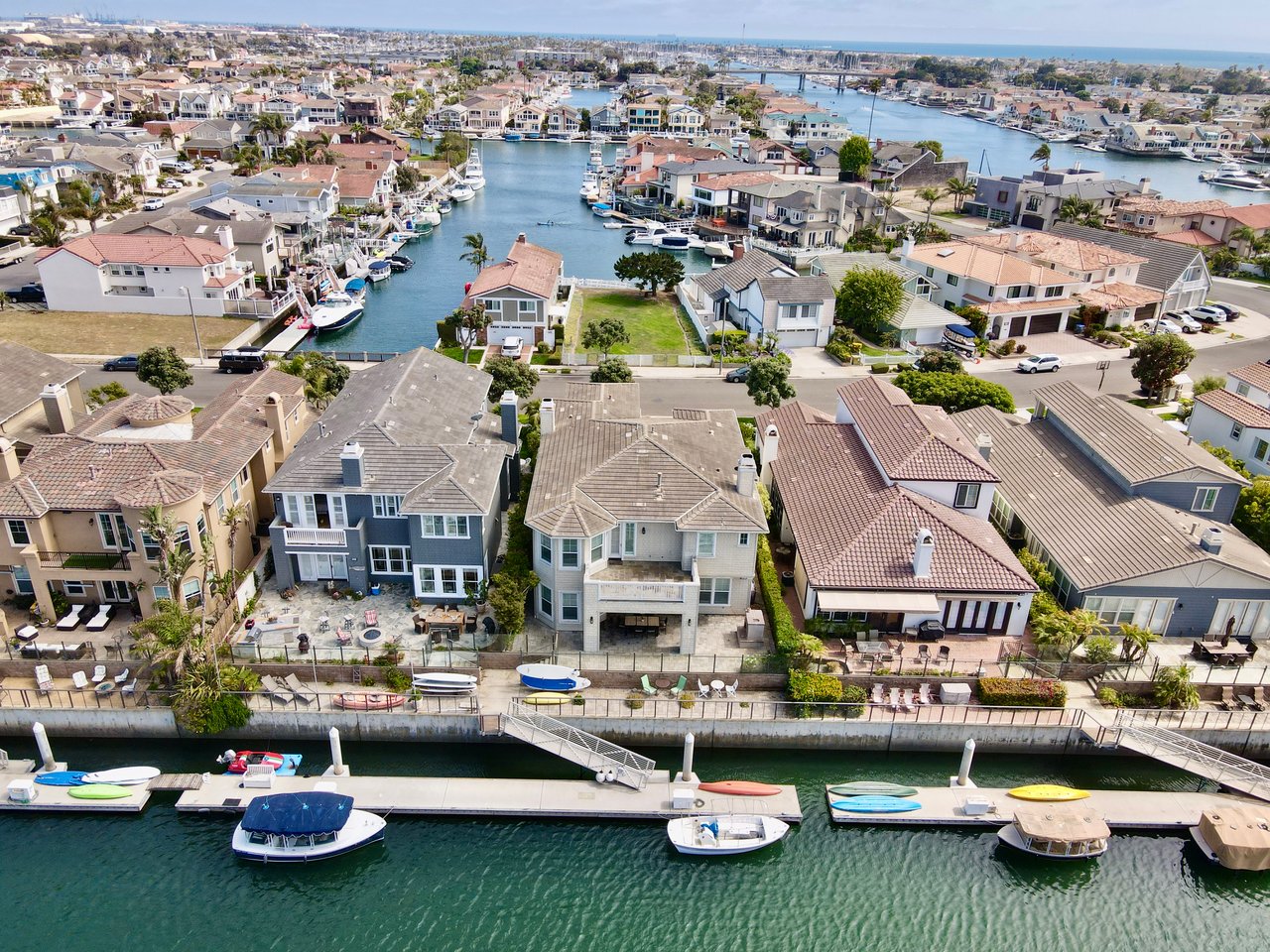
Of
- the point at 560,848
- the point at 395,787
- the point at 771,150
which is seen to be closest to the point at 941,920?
the point at 560,848

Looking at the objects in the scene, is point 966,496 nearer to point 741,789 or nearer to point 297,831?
point 741,789

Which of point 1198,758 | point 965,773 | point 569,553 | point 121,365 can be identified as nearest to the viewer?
point 965,773

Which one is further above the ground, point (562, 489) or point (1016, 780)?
point (562, 489)

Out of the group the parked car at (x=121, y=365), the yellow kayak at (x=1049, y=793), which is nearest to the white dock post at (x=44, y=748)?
the yellow kayak at (x=1049, y=793)

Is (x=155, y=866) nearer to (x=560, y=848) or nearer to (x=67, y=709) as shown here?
(x=67, y=709)

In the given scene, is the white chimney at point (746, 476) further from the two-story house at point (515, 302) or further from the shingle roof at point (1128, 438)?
the two-story house at point (515, 302)

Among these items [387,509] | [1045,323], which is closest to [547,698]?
[387,509]

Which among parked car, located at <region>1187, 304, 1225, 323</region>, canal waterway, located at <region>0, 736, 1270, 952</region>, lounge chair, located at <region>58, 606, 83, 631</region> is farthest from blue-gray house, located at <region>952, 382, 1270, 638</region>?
parked car, located at <region>1187, 304, 1225, 323</region>

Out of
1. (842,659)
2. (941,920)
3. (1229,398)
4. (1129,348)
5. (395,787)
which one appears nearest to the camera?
(941,920)
